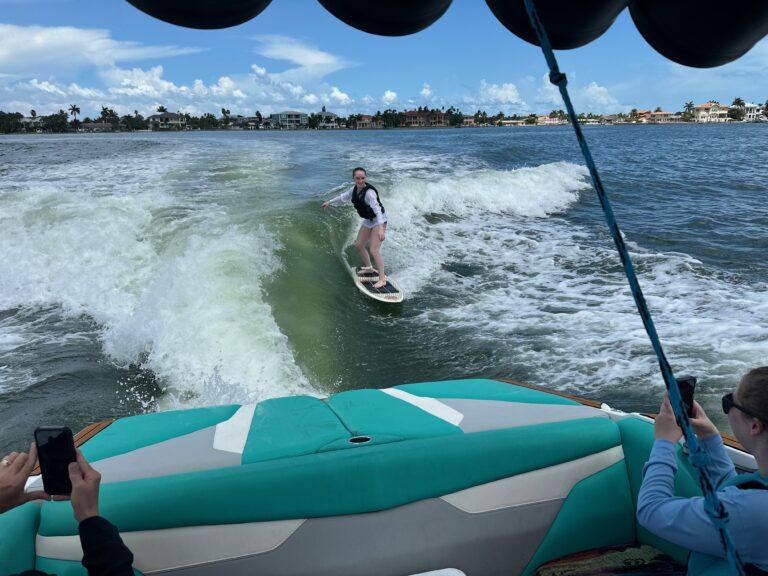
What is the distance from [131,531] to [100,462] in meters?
0.34

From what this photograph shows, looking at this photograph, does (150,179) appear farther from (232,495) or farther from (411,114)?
(411,114)

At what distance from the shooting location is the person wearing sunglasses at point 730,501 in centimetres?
120

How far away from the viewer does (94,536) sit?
1298 mm

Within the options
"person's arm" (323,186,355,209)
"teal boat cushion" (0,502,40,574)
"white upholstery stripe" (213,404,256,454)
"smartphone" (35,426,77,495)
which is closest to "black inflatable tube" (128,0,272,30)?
"smartphone" (35,426,77,495)

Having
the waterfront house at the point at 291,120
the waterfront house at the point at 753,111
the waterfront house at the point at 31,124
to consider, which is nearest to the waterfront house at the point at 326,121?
the waterfront house at the point at 291,120

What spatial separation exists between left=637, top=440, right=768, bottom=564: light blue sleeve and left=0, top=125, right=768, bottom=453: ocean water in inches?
143

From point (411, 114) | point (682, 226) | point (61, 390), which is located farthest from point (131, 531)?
point (411, 114)

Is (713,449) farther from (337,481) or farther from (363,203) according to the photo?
(363,203)

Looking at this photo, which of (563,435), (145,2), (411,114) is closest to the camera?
(145,2)

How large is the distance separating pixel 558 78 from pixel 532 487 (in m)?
1.39

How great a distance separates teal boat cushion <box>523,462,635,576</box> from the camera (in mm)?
2033

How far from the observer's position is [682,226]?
11.7 meters

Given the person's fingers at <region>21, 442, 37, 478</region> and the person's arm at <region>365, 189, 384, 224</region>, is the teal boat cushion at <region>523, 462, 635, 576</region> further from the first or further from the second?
the person's arm at <region>365, 189, 384, 224</region>

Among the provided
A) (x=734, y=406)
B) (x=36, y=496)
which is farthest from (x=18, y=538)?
(x=734, y=406)
